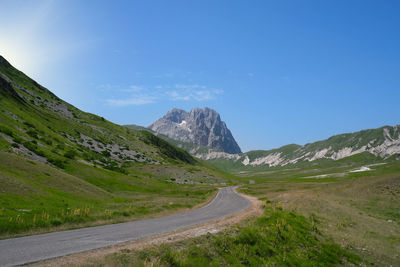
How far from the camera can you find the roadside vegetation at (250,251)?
1478 cm

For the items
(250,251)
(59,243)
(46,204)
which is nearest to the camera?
(59,243)

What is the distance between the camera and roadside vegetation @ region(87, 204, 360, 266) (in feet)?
48.5

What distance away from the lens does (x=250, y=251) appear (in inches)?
746

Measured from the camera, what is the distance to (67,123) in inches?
5010

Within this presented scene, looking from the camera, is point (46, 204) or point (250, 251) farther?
point (46, 204)

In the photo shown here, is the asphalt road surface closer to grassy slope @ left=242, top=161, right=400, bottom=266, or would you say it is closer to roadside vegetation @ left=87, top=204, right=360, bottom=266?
roadside vegetation @ left=87, top=204, right=360, bottom=266

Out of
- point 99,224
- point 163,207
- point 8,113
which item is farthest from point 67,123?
point 99,224

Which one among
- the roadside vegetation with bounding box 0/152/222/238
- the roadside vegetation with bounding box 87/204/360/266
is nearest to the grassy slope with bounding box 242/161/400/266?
the roadside vegetation with bounding box 87/204/360/266

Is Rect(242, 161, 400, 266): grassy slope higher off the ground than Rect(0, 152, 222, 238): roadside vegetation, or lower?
lower

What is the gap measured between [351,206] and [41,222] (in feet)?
166

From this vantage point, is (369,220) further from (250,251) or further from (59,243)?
(59,243)

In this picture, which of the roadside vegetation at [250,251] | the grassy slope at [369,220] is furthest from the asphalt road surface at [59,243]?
the grassy slope at [369,220]

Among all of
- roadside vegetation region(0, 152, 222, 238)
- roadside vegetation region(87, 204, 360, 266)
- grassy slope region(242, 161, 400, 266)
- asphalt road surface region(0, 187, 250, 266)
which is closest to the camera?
asphalt road surface region(0, 187, 250, 266)

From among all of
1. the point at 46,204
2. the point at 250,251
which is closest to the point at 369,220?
the point at 250,251
